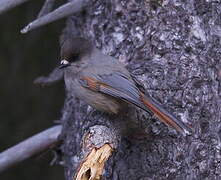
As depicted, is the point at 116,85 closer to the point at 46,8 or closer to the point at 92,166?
the point at 46,8

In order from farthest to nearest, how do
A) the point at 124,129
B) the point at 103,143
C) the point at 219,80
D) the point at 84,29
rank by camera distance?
the point at 84,29
the point at 219,80
the point at 124,129
the point at 103,143

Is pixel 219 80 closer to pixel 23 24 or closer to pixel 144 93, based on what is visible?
pixel 144 93

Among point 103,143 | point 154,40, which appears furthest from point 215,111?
point 103,143

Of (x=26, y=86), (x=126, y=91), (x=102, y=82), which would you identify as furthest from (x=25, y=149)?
(x=26, y=86)

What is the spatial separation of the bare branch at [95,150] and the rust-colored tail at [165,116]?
0.34m

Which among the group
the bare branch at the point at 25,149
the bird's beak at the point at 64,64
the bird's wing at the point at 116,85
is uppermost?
the bird's beak at the point at 64,64

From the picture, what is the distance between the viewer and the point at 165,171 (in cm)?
466

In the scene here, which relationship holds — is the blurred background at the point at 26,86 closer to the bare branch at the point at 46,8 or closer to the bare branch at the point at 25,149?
the bare branch at the point at 25,149

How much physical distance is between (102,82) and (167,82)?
41 cm

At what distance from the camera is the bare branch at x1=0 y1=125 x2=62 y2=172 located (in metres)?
5.09

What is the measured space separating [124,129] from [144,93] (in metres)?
0.26

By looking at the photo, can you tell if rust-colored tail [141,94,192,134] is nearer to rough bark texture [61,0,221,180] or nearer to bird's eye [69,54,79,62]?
rough bark texture [61,0,221,180]

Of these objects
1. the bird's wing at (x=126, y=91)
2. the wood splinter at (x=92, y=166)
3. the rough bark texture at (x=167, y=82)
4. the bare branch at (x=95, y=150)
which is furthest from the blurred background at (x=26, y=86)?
the wood splinter at (x=92, y=166)

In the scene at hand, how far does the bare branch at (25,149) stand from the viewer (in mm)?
5094
